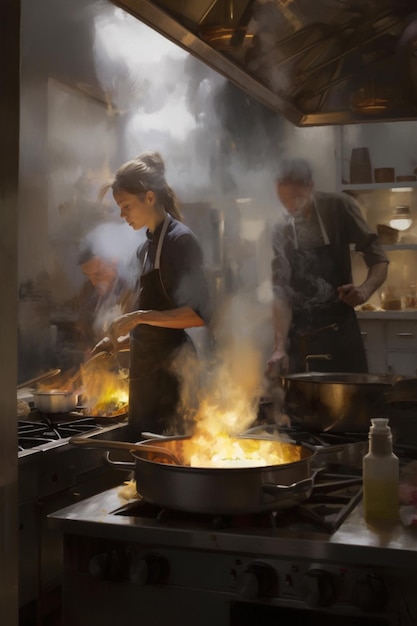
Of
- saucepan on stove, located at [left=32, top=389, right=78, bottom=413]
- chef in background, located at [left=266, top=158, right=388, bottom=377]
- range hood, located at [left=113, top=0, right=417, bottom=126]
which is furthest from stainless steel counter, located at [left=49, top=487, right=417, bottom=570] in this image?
chef in background, located at [left=266, top=158, right=388, bottom=377]

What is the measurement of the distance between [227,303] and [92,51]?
145 cm

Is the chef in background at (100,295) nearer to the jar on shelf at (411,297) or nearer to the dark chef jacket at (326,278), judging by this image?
the dark chef jacket at (326,278)

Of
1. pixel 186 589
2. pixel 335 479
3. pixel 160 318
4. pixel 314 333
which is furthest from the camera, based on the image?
pixel 314 333

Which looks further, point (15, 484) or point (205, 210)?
point (205, 210)

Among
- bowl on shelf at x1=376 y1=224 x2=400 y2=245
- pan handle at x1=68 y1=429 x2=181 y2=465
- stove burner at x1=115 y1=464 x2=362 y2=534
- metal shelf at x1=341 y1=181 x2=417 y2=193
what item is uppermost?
metal shelf at x1=341 y1=181 x2=417 y2=193

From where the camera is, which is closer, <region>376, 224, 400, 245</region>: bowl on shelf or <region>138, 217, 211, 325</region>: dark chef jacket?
<region>138, 217, 211, 325</region>: dark chef jacket

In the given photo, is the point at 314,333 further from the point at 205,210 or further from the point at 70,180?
the point at 70,180

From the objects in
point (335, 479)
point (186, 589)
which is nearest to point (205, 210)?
point (335, 479)

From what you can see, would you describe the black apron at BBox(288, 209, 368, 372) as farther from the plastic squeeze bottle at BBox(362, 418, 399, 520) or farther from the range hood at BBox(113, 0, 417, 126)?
the plastic squeeze bottle at BBox(362, 418, 399, 520)

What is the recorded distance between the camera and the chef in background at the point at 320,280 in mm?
3469

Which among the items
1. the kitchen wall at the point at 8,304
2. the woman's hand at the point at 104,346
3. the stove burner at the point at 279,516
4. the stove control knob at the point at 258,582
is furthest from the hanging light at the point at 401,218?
the kitchen wall at the point at 8,304

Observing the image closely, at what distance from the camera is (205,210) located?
3.79 m

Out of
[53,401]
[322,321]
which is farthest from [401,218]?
[53,401]

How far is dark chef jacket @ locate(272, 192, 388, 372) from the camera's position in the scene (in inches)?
136
